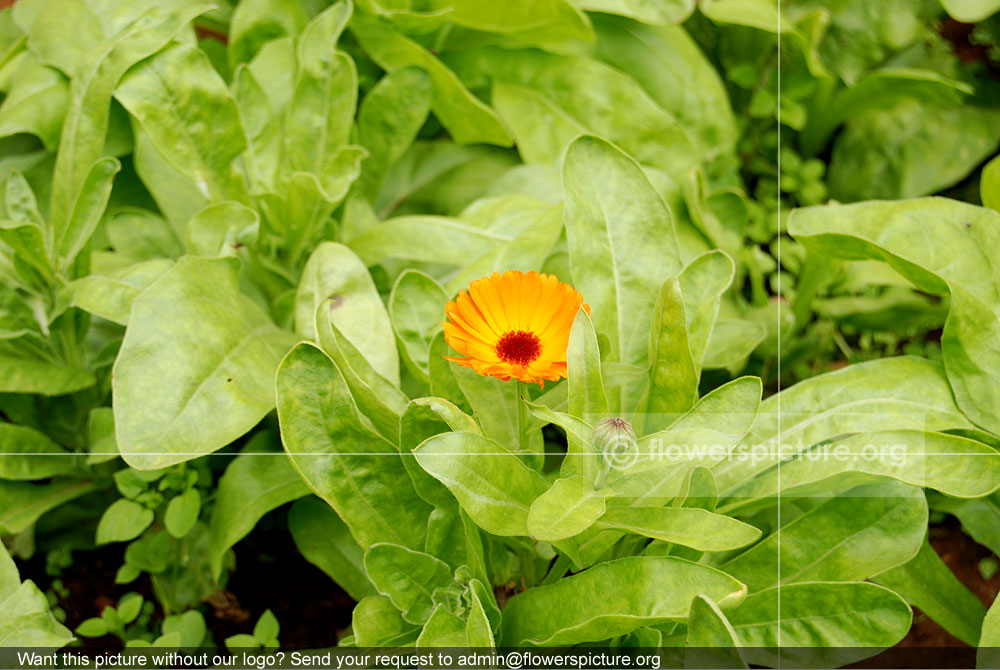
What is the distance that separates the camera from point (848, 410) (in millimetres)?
1145

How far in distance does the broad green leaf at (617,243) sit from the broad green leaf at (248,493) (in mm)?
452

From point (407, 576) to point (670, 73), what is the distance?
A: 1.12 meters

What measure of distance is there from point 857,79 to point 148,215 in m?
1.39

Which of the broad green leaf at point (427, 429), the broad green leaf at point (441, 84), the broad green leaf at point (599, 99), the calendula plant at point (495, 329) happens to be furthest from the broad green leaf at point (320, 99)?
the broad green leaf at point (427, 429)

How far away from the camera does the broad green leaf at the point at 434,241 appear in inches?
51.4

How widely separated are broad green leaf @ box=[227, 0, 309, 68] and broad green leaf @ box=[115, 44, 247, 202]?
0.26 m

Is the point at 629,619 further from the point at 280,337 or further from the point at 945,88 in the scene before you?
the point at 945,88

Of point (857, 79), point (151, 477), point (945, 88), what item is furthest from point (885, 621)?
point (857, 79)

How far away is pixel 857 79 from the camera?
6.01 ft

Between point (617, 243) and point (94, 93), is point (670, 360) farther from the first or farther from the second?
point (94, 93)

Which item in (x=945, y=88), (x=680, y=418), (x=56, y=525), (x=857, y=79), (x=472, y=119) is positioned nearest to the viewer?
(x=680, y=418)

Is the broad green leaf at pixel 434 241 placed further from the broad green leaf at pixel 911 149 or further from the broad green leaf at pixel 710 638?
the broad green leaf at pixel 911 149

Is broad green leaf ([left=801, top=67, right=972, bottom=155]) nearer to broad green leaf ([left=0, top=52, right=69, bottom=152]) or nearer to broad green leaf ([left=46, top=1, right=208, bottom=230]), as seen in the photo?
broad green leaf ([left=46, top=1, right=208, bottom=230])

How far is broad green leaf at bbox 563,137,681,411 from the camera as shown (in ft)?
3.85
